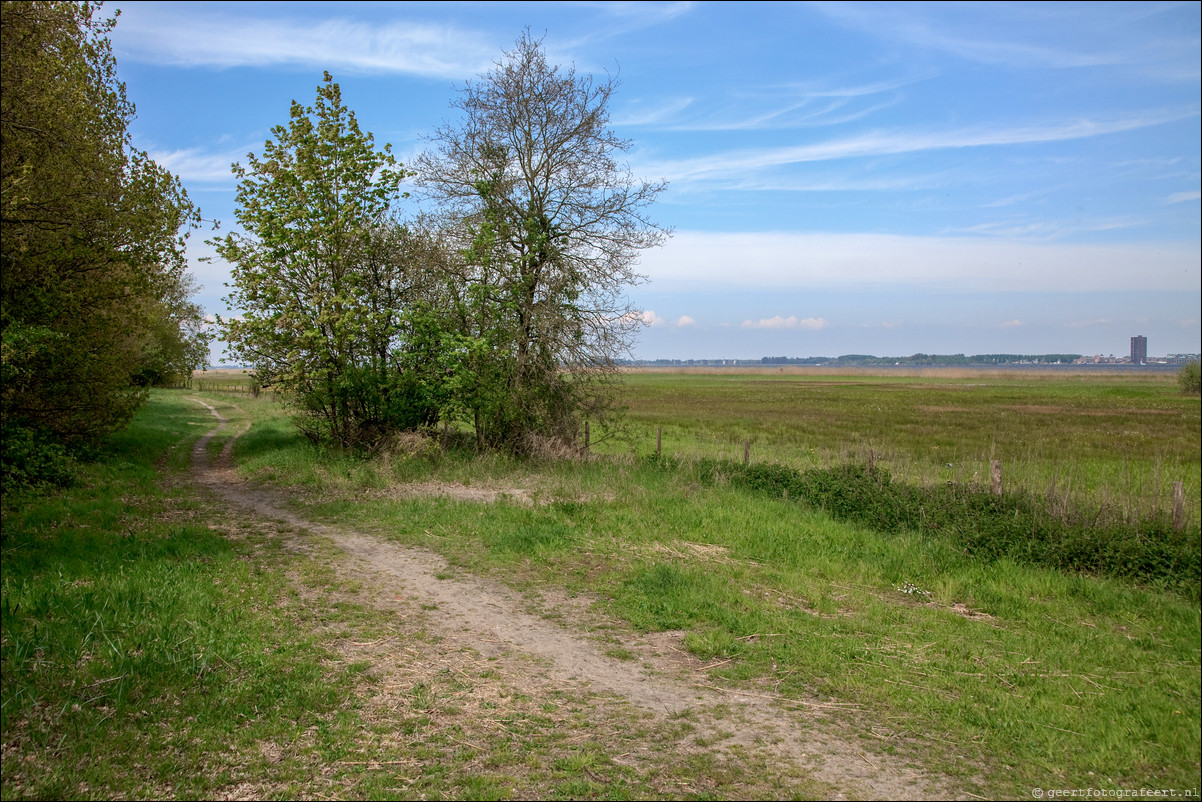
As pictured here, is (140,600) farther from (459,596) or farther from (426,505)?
(426,505)

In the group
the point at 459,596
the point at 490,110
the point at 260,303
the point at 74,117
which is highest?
the point at 490,110

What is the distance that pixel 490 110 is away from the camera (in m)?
20.3

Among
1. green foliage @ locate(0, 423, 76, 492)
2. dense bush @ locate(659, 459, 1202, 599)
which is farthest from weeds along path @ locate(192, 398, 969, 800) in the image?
dense bush @ locate(659, 459, 1202, 599)

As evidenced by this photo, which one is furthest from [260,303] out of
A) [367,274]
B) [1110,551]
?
[1110,551]

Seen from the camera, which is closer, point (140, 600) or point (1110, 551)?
point (140, 600)

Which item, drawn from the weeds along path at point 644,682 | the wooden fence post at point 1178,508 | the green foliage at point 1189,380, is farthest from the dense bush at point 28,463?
the green foliage at point 1189,380

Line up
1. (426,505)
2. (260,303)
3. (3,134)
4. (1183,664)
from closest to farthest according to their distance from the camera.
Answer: (1183,664) < (3,134) < (426,505) < (260,303)

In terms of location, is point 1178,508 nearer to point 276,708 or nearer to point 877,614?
point 877,614

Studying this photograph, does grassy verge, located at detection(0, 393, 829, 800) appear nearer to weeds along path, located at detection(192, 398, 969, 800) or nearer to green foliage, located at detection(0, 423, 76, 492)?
weeds along path, located at detection(192, 398, 969, 800)

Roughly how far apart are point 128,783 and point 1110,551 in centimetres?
1207

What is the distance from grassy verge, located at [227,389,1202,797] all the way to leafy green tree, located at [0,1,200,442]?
18.2 feet

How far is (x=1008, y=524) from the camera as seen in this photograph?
37.8ft

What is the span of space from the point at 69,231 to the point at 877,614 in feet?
47.6

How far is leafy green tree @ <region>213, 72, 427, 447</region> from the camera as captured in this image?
17797 millimetres
